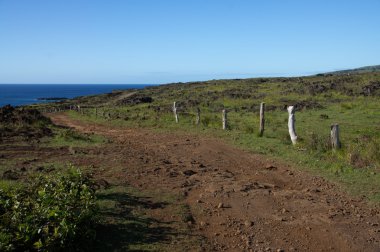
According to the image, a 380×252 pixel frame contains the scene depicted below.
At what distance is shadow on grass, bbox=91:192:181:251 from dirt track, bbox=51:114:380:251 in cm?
73

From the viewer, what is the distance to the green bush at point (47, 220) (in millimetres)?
5395

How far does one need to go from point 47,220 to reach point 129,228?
171 cm

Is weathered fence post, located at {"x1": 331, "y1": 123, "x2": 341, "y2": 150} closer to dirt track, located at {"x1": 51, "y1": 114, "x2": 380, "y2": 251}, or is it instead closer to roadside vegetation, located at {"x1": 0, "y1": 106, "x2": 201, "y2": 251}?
dirt track, located at {"x1": 51, "y1": 114, "x2": 380, "y2": 251}

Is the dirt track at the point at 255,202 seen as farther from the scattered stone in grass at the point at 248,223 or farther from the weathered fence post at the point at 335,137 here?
the weathered fence post at the point at 335,137

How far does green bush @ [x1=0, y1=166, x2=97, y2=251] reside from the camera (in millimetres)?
5395

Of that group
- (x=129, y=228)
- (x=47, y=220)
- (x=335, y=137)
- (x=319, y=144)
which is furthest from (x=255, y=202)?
(x=319, y=144)

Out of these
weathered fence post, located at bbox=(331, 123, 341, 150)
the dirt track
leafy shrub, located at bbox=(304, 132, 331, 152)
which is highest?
weathered fence post, located at bbox=(331, 123, 341, 150)

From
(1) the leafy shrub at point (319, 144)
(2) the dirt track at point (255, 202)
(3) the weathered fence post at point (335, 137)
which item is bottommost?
(2) the dirt track at point (255, 202)

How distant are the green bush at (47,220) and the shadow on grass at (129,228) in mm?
379

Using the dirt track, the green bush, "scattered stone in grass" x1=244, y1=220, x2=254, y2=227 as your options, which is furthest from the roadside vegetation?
"scattered stone in grass" x1=244, y1=220, x2=254, y2=227

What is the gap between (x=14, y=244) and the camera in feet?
17.6

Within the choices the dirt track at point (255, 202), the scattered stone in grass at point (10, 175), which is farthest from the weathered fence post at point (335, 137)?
the scattered stone in grass at point (10, 175)

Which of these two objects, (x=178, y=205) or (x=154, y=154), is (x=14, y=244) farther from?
(x=154, y=154)

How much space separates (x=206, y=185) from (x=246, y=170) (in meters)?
2.28
